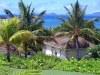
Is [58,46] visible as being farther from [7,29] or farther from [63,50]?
[7,29]

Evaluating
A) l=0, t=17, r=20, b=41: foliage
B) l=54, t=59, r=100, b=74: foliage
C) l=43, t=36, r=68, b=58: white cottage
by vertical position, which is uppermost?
l=0, t=17, r=20, b=41: foliage

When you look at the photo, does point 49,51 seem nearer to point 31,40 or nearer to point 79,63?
point 31,40

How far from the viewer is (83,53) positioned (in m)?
35.7

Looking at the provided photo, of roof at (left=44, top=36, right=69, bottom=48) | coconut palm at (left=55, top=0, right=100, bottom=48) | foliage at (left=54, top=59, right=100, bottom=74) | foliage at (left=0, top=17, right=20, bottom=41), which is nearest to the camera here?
foliage at (left=54, top=59, right=100, bottom=74)

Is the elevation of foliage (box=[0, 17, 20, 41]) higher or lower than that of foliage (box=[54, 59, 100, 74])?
higher

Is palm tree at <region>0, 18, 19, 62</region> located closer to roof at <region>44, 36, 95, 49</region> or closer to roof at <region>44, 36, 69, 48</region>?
roof at <region>44, 36, 95, 49</region>

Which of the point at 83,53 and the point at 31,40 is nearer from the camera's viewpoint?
the point at 31,40

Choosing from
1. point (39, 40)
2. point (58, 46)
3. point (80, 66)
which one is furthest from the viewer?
point (58, 46)

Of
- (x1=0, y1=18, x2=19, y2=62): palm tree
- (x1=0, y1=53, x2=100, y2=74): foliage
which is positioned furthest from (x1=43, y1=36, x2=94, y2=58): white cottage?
(x1=0, y1=18, x2=19, y2=62): palm tree

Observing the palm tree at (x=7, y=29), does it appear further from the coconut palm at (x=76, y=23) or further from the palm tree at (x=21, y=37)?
the coconut palm at (x=76, y=23)

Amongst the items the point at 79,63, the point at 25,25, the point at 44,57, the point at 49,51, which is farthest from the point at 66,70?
the point at 49,51

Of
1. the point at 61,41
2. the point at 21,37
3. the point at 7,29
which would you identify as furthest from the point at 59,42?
the point at 7,29

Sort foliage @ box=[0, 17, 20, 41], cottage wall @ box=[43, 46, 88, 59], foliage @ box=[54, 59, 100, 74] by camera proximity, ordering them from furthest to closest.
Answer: cottage wall @ box=[43, 46, 88, 59], foliage @ box=[0, 17, 20, 41], foliage @ box=[54, 59, 100, 74]

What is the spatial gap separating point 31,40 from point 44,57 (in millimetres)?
3146
